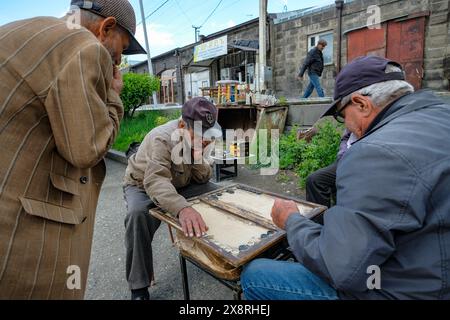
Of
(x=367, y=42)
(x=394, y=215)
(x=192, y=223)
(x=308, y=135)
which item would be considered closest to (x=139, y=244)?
(x=192, y=223)

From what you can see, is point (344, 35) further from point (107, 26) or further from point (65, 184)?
point (65, 184)

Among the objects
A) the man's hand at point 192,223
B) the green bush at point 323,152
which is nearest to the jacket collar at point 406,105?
the man's hand at point 192,223

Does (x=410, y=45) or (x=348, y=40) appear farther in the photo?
(x=348, y=40)

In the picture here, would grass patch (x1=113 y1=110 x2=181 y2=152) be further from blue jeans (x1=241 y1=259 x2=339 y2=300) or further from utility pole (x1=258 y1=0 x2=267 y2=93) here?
blue jeans (x1=241 y1=259 x2=339 y2=300)

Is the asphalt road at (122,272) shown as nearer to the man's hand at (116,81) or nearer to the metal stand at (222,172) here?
the metal stand at (222,172)

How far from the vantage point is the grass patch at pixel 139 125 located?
7.63 metres

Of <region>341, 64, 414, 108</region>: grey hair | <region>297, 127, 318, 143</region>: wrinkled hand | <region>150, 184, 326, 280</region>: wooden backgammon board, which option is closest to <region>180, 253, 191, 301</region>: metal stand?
<region>150, 184, 326, 280</region>: wooden backgammon board

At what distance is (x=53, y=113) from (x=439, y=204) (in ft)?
4.54

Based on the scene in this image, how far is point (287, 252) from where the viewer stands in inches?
72.7

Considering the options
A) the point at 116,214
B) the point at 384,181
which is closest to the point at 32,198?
the point at 384,181

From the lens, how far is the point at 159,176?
2.15 meters

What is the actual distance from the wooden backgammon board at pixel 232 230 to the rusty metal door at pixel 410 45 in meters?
7.77

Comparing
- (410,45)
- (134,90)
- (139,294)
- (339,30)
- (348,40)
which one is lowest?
(139,294)

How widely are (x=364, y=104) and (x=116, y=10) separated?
46.7 inches
